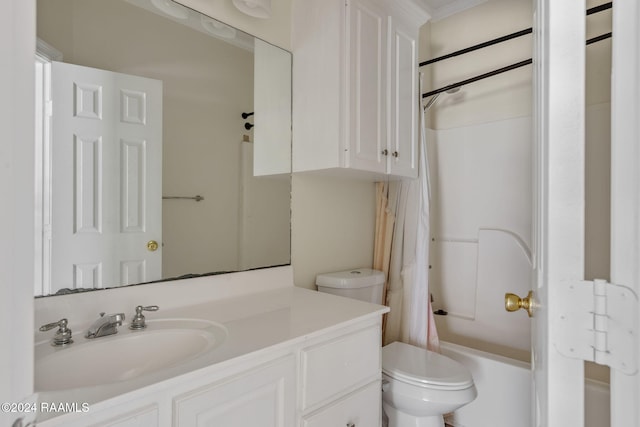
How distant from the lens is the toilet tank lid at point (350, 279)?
1650 mm

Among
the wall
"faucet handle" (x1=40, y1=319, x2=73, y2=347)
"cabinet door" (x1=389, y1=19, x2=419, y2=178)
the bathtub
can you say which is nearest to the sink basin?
"faucet handle" (x1=40, y1=319, x2=73, y2=347)

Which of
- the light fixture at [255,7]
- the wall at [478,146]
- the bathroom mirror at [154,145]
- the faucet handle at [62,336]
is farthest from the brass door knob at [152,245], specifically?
the wall at [478,146]

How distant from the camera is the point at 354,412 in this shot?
1.15 metres

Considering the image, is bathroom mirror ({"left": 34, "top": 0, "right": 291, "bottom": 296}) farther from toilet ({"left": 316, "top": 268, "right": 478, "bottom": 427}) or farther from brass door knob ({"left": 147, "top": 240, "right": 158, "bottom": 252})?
toilet ({"left": 316, "top": 268, "right": 478, "bottom": 427})

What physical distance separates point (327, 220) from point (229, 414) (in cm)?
114

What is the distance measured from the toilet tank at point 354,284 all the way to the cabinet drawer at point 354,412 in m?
0.50

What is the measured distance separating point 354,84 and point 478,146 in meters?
1.19

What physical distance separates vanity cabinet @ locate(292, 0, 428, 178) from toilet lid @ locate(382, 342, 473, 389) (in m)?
0.89

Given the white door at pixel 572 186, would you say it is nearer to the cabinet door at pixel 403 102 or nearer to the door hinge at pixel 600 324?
the door hinge at pixel 600 324

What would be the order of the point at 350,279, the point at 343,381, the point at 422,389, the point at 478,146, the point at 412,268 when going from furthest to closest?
the point at 478,146 → the point at 412,268 → the point at 350,279 → the point at 422,389 → the point at 343,381

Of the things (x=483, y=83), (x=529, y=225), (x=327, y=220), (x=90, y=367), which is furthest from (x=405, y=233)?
(x=90, y=367)

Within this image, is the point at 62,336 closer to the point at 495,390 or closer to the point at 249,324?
the point at 249,324

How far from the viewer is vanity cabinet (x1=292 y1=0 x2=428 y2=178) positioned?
55.7 inches

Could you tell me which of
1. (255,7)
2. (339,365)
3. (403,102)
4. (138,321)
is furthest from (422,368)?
(255,7)
